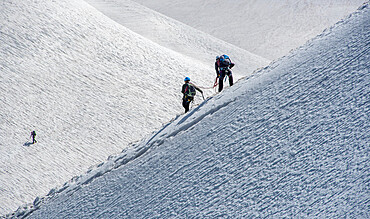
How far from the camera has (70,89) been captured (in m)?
31.7

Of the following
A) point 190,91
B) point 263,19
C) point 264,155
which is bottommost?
point 264,155

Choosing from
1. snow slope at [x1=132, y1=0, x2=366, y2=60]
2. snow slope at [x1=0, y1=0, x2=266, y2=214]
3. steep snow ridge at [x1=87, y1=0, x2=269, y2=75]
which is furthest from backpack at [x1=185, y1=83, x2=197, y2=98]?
snow slope at [x1=132, y1=0, x2=366, y2=60]

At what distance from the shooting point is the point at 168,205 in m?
9.18

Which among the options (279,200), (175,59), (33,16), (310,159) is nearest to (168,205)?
(279,200)

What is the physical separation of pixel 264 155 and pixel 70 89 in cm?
2588

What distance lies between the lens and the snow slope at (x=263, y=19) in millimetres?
59062

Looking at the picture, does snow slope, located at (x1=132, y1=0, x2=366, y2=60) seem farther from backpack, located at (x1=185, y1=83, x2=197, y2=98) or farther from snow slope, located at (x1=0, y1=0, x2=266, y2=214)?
backpack, located at (x1=185, y1=83, x2=197, y2=98)

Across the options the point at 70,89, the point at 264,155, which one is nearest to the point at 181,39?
the point at 70,89

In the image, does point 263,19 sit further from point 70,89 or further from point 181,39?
point 70,89

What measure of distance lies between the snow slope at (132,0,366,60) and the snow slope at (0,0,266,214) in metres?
13.3

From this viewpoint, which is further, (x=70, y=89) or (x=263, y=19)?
(x=263, y=19)

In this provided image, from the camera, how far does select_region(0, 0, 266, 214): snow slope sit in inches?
880

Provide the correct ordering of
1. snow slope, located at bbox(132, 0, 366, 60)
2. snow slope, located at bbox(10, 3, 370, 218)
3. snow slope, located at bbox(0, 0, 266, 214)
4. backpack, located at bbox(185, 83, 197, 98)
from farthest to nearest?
snow slope, located at bbox(132, 0, 366, 60) → snow slope, located at bbox(0, 0, 266, 214) → backpack, located at bbox(185, 83, 197, 98) → snow slope, located at bbox(10, 3, 370, 218)

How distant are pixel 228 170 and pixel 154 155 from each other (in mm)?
3677
